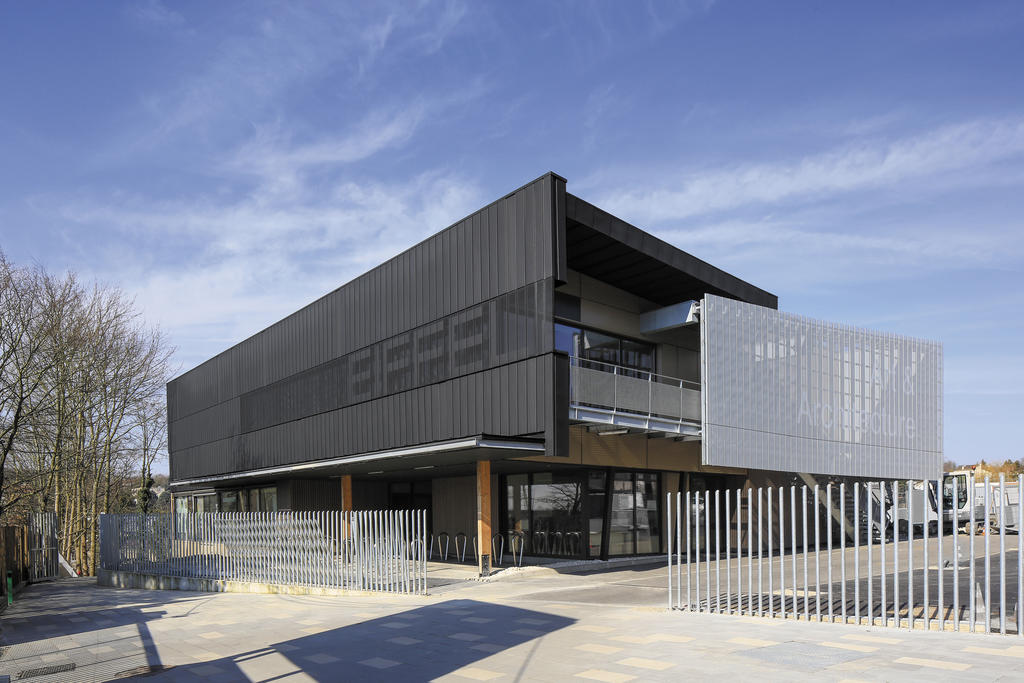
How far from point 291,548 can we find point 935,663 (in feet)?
50.4

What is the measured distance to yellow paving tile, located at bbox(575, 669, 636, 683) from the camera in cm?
807

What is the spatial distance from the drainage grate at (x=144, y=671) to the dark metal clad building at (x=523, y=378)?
33.6 ft

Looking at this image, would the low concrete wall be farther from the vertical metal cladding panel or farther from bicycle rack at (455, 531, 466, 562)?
bicycle rack at (455, 531, 466, 562)

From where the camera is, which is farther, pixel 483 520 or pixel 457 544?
pixel 457 544

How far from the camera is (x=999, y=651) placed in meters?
8.46

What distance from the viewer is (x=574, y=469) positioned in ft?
79.9

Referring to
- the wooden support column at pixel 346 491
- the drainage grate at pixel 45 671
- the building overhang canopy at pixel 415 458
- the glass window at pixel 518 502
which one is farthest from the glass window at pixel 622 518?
the drainage grate at pixel 45 671

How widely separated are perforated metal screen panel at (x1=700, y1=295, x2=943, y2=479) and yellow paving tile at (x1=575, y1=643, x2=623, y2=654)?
13908 millimetres

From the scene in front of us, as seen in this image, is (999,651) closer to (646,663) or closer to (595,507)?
(646,663)

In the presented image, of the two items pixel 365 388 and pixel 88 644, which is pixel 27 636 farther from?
pixel 365 388

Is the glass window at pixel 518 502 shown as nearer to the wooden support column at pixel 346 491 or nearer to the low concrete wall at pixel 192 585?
the low concrete wall at pixel 192 585

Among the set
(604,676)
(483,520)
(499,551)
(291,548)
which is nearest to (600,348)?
(483,520)

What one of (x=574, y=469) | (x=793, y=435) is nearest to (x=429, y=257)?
(x=574, y=469)

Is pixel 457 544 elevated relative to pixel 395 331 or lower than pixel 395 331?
lower
